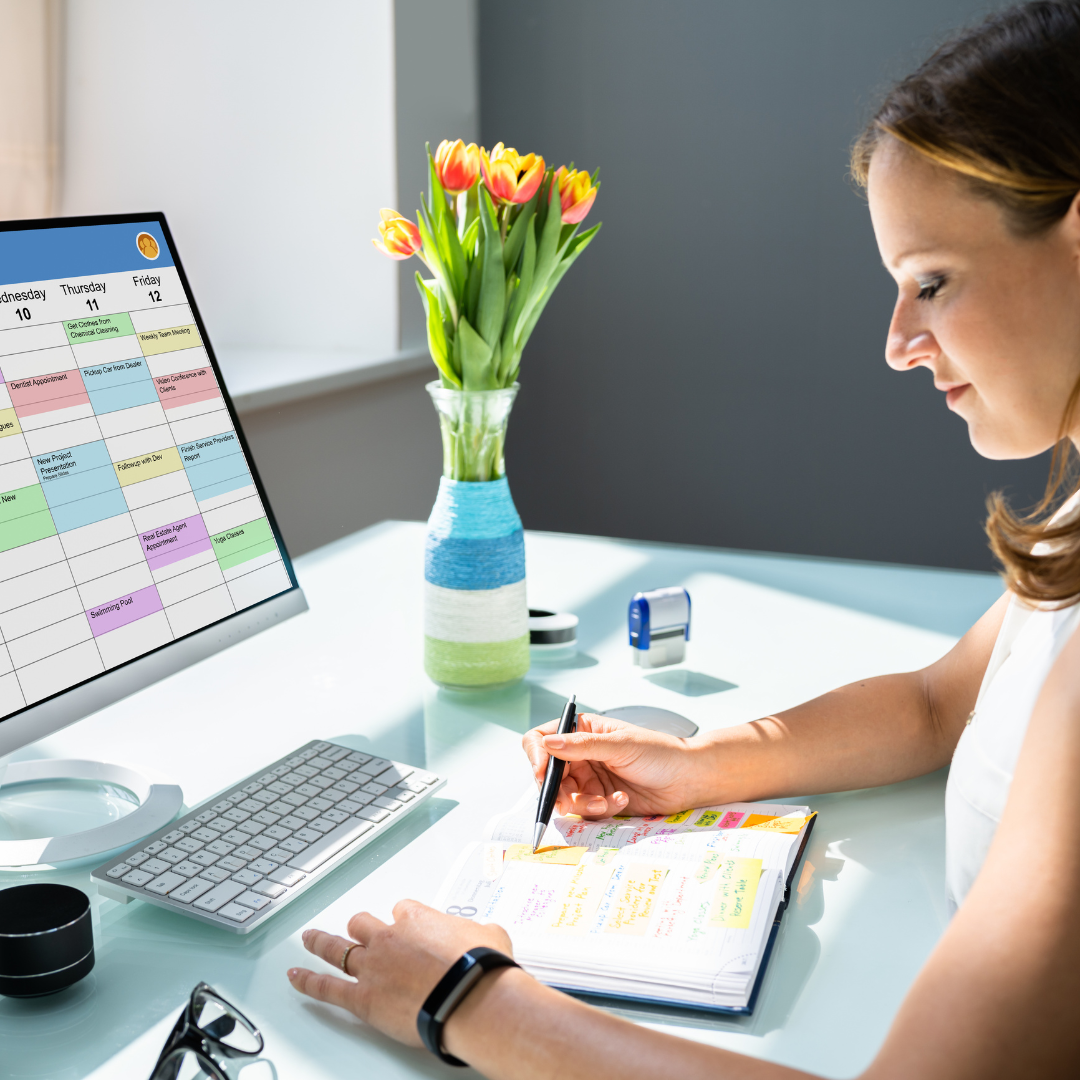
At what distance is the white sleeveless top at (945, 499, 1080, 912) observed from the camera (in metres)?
0.71

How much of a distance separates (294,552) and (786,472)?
1337 millimetres

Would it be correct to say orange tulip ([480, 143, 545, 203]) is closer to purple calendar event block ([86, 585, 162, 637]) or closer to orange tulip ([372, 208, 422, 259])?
orange tulip ([372, 208, 422, 259])

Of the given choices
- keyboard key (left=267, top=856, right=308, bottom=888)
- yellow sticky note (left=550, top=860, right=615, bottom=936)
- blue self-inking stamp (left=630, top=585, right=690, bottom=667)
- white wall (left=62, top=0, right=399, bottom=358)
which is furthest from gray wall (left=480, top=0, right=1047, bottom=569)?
keyboard key (left=267, top=856, right=308, bottom=888)

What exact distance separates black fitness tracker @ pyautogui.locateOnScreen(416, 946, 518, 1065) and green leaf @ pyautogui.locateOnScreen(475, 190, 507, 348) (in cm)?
66

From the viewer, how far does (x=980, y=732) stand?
0.77 m

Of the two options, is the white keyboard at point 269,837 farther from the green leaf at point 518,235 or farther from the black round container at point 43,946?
the green leaf at point 518,235

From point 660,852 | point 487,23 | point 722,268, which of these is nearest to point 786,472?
point 722,268

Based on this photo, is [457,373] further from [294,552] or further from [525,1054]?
[294,552]

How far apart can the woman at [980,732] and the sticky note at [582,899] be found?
0.20 feet

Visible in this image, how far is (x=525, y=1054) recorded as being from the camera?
628 millimetres

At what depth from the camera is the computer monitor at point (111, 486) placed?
881 mm

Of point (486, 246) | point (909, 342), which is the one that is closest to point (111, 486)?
point (486, 246)

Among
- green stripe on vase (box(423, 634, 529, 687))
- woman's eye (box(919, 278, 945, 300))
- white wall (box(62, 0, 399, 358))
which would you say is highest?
white wall (box(62, 0, 399, 358))

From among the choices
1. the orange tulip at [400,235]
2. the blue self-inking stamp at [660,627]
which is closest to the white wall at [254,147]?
the orange tulip at [400,235]
